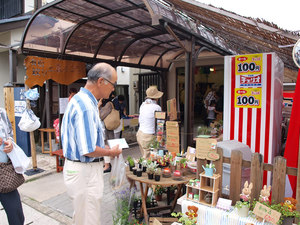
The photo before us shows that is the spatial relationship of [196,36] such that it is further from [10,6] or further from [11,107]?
[10,6]

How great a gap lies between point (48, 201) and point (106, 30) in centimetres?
432

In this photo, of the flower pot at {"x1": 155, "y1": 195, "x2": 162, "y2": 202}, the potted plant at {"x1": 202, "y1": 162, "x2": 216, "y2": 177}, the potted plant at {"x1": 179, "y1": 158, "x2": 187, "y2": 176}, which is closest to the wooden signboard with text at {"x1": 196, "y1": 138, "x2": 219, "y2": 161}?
the potted plant at {"x1": 202, "y1": 162, "x2": 216, "y2": 177}

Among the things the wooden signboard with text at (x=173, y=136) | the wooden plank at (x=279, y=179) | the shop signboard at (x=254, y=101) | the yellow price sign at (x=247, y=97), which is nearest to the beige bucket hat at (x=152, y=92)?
the wooden signboard with text at (x=173, y=136)

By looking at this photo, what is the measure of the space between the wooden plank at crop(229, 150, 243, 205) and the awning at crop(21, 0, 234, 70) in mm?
2187

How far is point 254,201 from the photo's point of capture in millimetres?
2248

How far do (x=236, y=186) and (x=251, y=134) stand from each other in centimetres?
212

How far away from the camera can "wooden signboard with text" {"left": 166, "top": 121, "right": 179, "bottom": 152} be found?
4323mm

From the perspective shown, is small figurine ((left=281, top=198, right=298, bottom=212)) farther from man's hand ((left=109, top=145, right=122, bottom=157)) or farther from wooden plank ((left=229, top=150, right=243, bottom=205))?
man's hand ((left=109, top=145, right=122, bottom=157))

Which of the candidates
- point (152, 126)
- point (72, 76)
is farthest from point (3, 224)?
point (72, 76)

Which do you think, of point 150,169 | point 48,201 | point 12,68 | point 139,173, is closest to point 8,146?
point 139,173

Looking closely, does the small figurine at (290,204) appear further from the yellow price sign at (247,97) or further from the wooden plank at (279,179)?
the yellow price sign at (247,97)

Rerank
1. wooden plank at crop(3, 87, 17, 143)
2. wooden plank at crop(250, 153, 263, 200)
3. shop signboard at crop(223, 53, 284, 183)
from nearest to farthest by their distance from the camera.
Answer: wooden plank at crop(250, 153, 263, 200) → shop signboard at crop(223, 53, 284, 183) → wooden plank at crop(3, 87, 17, 143)

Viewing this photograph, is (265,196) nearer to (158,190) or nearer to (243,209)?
(243,209)

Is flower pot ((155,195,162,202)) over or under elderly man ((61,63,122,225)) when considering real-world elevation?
under
